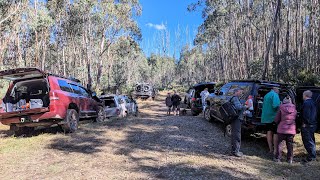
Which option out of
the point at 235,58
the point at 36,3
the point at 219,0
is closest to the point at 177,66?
the point at 235,58

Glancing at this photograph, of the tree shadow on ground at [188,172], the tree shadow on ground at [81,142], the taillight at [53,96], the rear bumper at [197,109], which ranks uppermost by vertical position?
the taillight at [53,96]

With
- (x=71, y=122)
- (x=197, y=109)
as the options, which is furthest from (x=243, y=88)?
(x=197, y=109)

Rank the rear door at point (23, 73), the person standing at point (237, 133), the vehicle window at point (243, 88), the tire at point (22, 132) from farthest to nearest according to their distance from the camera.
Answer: the tire at point (22, 132) < the rear door at point (23, 73) < the vehicle window at point (243, 88) < the person standing at point (237, 133)

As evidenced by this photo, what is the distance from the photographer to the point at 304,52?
2812cm

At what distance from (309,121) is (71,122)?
670 centimetres

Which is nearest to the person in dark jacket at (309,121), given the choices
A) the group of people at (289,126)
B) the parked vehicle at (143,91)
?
the group of people at (289,126)

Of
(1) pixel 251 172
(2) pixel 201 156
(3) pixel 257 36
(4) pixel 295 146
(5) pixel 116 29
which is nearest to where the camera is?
(1) pixel 251 172

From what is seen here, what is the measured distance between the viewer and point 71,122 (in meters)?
9.73

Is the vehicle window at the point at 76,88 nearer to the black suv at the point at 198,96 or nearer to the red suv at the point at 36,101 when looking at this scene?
the red suv at the point at 36,101

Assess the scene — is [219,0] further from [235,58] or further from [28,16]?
[28,16]

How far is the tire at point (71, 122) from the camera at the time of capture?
932 centimetres

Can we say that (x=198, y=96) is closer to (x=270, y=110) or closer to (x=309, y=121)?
(x=270, y=110)

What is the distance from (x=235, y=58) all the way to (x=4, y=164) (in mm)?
43779

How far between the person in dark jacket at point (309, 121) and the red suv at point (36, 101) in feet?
20.9
